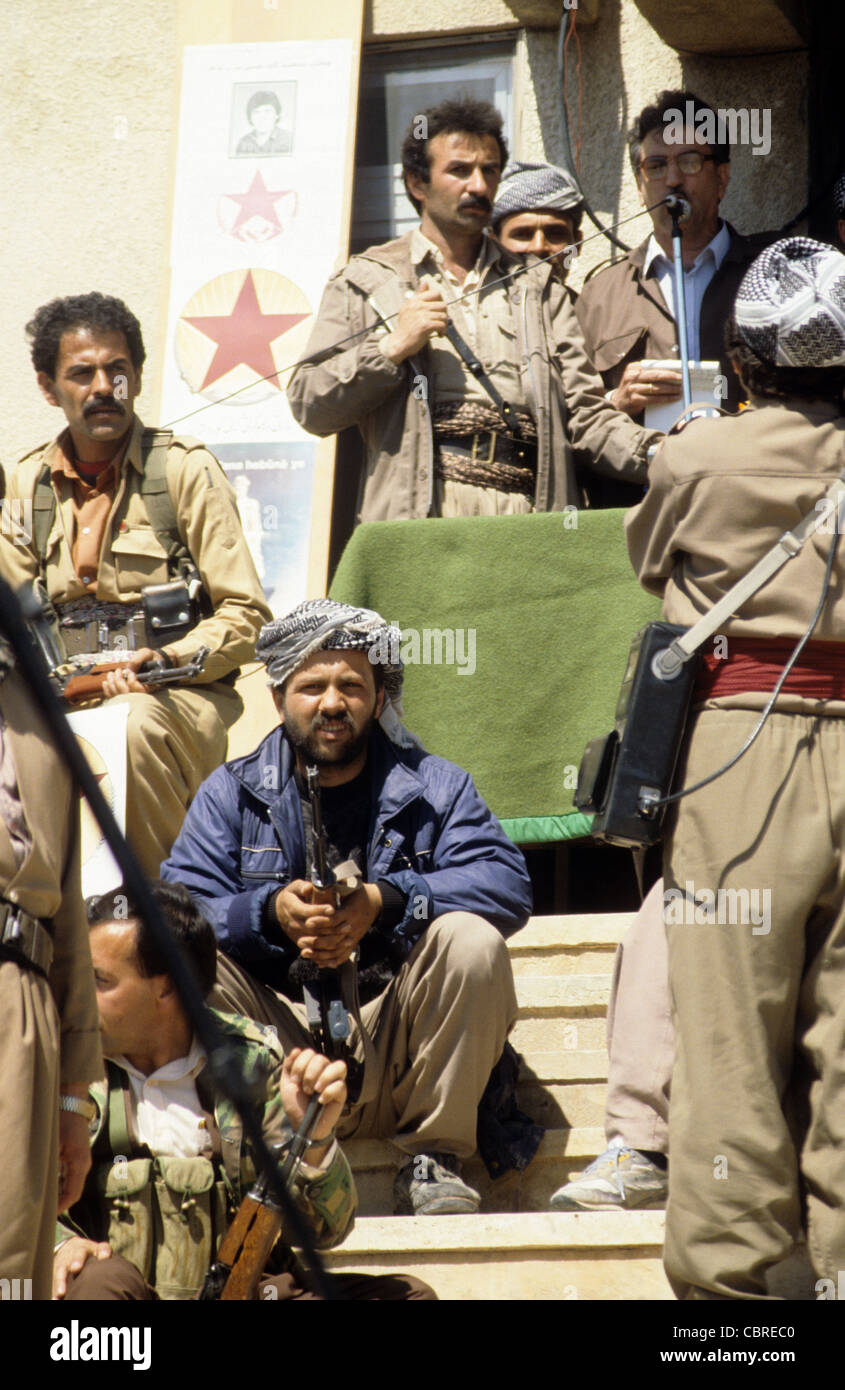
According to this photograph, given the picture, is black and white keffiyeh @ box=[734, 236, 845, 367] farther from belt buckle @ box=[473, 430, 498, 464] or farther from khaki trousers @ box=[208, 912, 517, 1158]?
belt buckle @ box=[473, 430, 498, 464]

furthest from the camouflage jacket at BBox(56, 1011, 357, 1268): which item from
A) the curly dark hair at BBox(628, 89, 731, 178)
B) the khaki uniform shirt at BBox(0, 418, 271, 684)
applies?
the curly dark hair at BBox(628, 89, 731, 178)

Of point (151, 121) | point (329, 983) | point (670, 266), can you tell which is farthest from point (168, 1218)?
point (151, 121)

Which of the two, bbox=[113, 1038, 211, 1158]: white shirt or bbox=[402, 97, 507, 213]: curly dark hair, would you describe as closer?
bbox=[113, 1038, 211, 1158]: white shirt

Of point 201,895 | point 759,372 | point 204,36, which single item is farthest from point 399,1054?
point 204,36

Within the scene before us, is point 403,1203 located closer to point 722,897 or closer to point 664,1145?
point 664,1145

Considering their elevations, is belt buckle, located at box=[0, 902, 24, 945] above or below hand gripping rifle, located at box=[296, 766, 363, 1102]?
above

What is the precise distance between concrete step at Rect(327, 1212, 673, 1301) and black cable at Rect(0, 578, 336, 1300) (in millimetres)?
1913

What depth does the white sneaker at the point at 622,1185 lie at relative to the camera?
3717 millimetres

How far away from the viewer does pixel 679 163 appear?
19.7 feet

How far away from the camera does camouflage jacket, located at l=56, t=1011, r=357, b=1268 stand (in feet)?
11.1

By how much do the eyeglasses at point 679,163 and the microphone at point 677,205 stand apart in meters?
0.13

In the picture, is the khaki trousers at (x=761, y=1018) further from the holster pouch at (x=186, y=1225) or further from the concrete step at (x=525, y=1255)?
the holster pouch at (x=186, y=1225)

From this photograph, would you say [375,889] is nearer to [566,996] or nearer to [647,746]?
[566,996]
